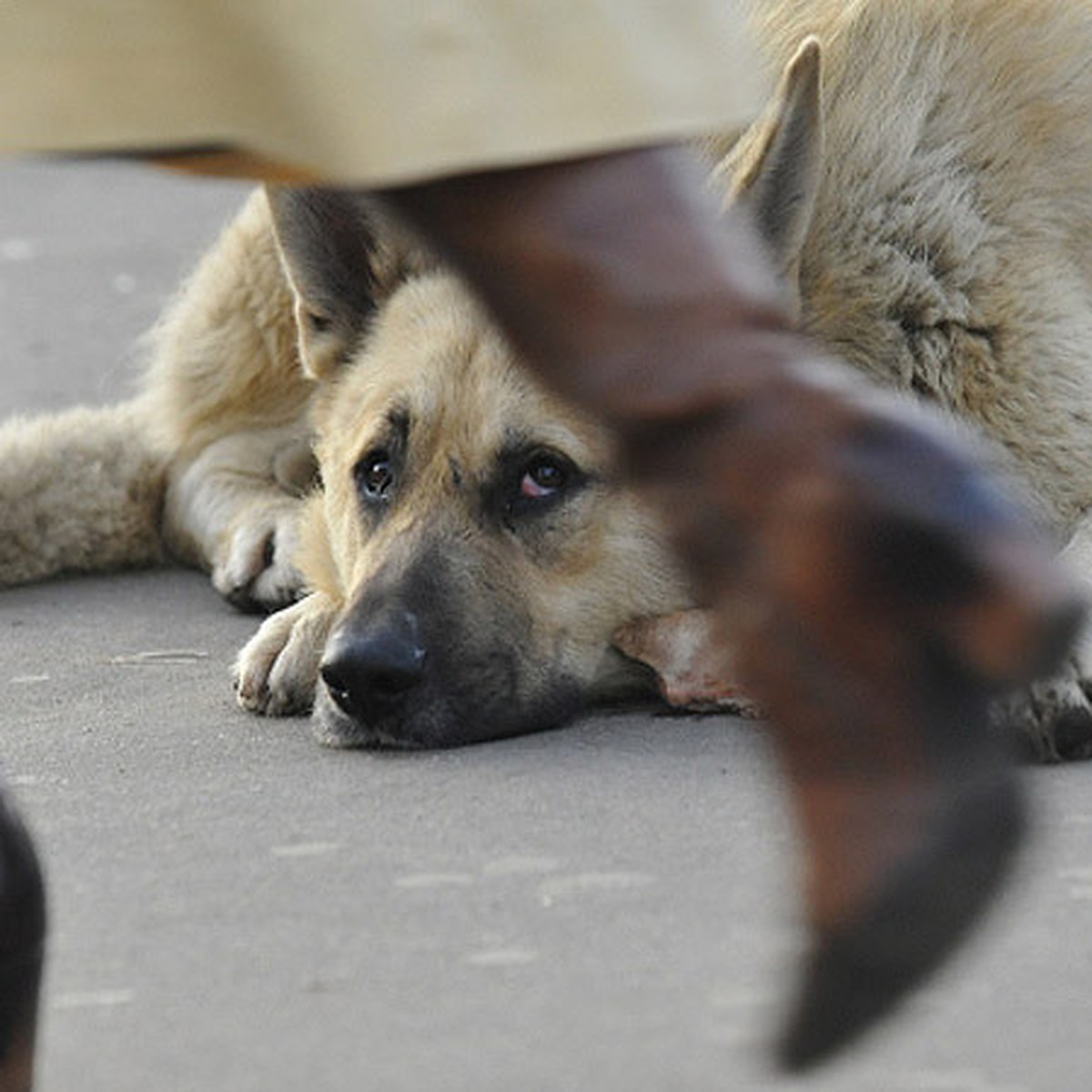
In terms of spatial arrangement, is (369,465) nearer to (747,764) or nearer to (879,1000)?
(747,764)

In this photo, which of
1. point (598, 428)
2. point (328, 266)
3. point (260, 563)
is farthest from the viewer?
point (260, 563)

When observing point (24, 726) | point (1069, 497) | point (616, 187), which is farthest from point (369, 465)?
point (616, 187)

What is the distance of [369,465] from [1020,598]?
290 cm

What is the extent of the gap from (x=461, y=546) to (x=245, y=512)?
1279mm

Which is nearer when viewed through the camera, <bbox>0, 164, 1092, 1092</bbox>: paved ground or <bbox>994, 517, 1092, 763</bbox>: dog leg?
<bbox>0, 164, 1092, 1092</bbox>: paved ground

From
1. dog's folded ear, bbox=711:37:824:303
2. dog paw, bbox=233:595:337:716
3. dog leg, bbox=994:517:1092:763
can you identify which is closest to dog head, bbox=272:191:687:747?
dog paw, bbox=233:595:337:716

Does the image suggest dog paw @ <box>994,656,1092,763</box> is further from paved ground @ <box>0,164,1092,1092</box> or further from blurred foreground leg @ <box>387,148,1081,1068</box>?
blurred foreground leg @ <box>387,148,1081,1068</box>

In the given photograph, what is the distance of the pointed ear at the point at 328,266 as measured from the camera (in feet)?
16.2

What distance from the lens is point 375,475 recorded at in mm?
4629

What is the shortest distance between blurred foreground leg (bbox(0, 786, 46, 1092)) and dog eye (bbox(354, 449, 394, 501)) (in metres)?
1.98

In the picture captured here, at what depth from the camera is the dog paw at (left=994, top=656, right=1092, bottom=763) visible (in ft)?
12.9

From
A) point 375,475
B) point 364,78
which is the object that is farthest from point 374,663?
point 364,78

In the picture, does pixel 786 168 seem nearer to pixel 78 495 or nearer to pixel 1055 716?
pixel 1055 716

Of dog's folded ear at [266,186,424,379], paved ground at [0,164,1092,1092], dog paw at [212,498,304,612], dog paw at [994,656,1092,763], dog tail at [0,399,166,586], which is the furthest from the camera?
dog tail at [0,399,166,586]
